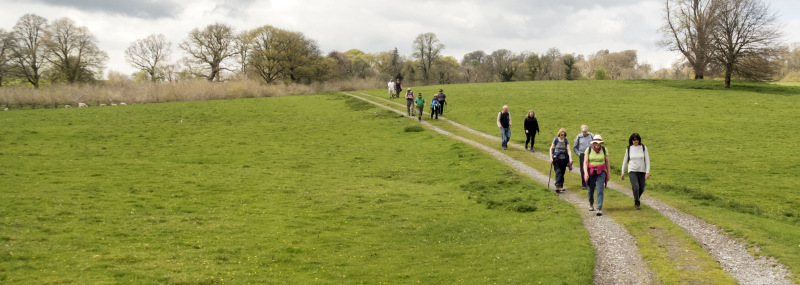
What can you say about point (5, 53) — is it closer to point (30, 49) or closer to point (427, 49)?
point (30, 49)

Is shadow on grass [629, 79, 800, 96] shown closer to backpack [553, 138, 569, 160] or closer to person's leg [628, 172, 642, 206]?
backpack [553, 138, 569, 160]

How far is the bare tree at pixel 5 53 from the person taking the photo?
65500 mm

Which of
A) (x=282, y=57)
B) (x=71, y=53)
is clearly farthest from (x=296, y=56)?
(x=71, y=53)

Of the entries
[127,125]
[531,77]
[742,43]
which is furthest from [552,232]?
[531,77]

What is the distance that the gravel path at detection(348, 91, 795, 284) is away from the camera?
9.55 meters

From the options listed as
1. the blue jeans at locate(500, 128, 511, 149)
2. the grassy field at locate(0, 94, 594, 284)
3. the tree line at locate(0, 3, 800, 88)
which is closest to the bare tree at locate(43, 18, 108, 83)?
the tree line at locate(0, 3, 800, 88)

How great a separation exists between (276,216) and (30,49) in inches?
2970

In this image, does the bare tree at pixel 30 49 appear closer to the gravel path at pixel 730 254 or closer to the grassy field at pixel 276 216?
the grassy field at pixel 276 216

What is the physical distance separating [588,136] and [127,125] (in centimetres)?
3682

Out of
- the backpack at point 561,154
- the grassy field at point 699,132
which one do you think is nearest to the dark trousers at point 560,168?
the backpack at point 561,154

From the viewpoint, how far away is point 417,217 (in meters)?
16.2

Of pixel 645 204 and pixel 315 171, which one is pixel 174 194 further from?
pixel 645 204

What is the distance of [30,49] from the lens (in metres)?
69.9

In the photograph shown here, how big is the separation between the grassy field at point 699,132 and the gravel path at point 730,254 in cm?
29
